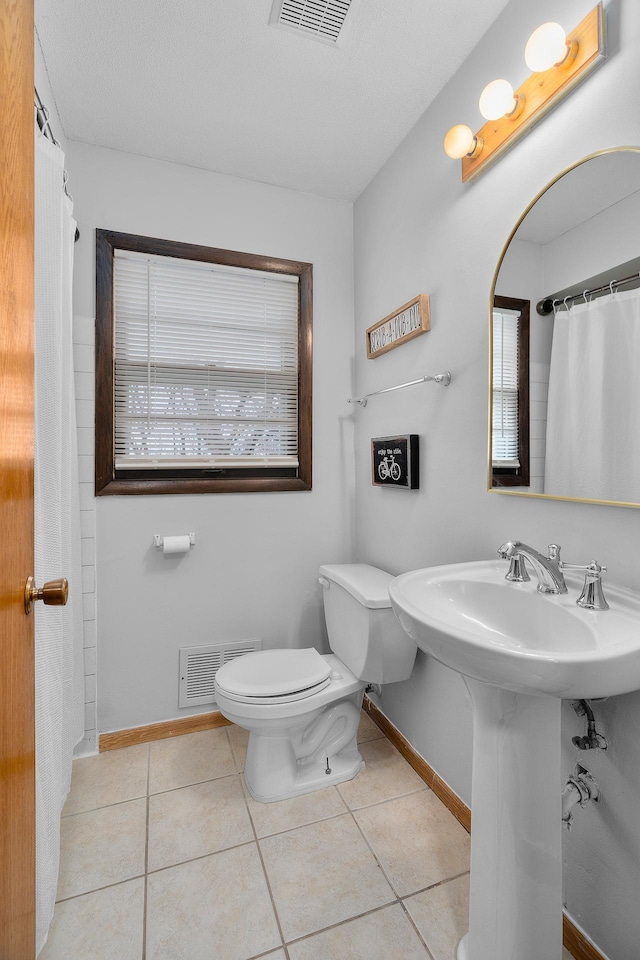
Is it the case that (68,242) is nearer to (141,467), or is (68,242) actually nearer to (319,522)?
(141,467)

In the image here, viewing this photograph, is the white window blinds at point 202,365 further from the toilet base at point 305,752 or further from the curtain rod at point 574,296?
the curtain rod at point 574,296

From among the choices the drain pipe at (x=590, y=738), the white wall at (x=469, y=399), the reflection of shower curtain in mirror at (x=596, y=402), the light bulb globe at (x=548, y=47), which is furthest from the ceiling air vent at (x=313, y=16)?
the drain pipe at (x=590, y=738)

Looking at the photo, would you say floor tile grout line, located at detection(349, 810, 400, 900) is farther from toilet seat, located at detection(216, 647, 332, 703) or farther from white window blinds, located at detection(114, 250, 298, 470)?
white window blinds, located at detection(114, 250, 298, 470)

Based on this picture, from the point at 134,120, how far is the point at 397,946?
276 centimetres

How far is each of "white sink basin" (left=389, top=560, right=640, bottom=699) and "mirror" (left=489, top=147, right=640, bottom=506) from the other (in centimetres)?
26

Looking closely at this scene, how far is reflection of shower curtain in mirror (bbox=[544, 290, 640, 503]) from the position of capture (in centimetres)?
100

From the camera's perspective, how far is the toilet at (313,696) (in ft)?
5.14

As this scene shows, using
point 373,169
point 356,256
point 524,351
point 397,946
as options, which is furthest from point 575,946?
point 373,169

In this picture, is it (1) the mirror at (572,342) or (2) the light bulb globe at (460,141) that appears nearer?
(1) the mirror at (572,342)

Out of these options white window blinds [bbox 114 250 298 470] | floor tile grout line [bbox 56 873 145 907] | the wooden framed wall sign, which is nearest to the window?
white window blinds [bbox 114 250 298 470]

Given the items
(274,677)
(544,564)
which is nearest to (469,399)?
(544,564)

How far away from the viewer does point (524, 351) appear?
1.28 meters

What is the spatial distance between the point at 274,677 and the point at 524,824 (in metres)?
0.92

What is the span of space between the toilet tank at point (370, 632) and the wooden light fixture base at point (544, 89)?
1.43 meters
